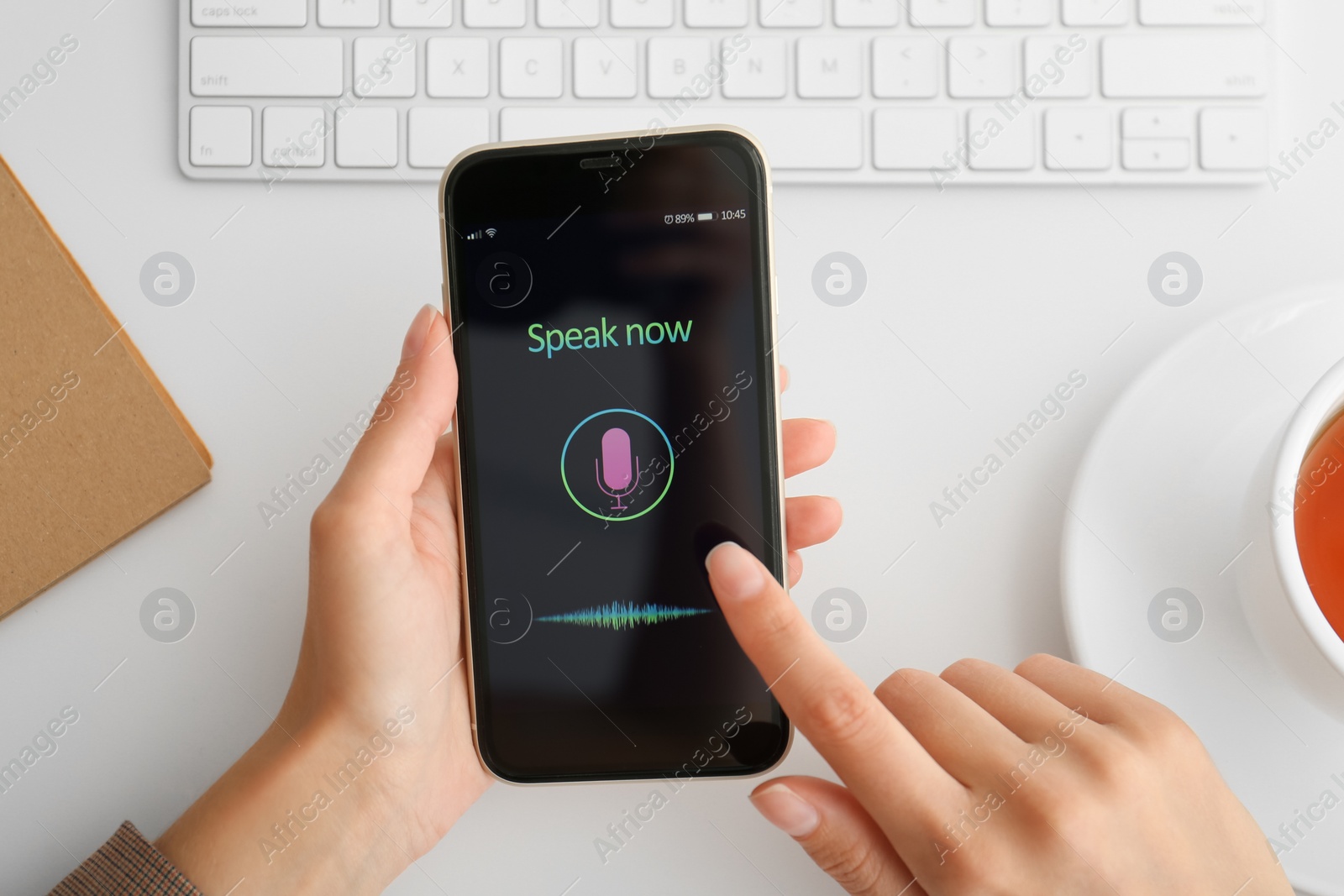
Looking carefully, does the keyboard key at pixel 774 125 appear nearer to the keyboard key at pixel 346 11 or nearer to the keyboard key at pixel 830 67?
the keyboard key at pixel 830 67

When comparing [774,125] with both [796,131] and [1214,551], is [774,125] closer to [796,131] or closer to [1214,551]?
[796,131]

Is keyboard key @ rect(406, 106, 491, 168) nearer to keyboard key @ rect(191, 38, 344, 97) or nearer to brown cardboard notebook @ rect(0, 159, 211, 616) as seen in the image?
keyboard key @ rect(191, 38, 344, 97)

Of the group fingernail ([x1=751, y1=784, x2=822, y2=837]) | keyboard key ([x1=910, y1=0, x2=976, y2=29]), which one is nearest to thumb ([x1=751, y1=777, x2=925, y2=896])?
fingernail ([x1=751, y1=784, x2=822, y2=837])

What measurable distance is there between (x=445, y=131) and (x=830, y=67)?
26cm

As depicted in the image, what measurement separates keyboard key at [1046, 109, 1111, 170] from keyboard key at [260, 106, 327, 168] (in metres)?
0.48

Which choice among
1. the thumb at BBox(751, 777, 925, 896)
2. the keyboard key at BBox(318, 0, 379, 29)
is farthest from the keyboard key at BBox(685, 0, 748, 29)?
the thumb at BBox(751, 777, 925, 896)

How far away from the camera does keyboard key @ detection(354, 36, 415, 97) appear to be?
21.8 inches

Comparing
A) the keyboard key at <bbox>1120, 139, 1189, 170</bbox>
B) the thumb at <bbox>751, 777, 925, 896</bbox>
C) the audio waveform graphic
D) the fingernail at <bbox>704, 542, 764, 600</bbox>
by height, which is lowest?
the thumb at <bbox>751, 777, 925, 896</bbox>

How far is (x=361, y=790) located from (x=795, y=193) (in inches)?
18.1

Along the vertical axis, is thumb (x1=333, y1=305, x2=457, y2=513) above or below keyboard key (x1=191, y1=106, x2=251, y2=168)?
below

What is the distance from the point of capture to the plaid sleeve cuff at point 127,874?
0.46 metres

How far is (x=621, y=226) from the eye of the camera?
480mm

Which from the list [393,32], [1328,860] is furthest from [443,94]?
[1328,860]

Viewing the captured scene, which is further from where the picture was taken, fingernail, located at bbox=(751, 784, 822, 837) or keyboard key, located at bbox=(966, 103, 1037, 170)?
keyboard key, located at bbox=(966, 103, 1037, 170)
